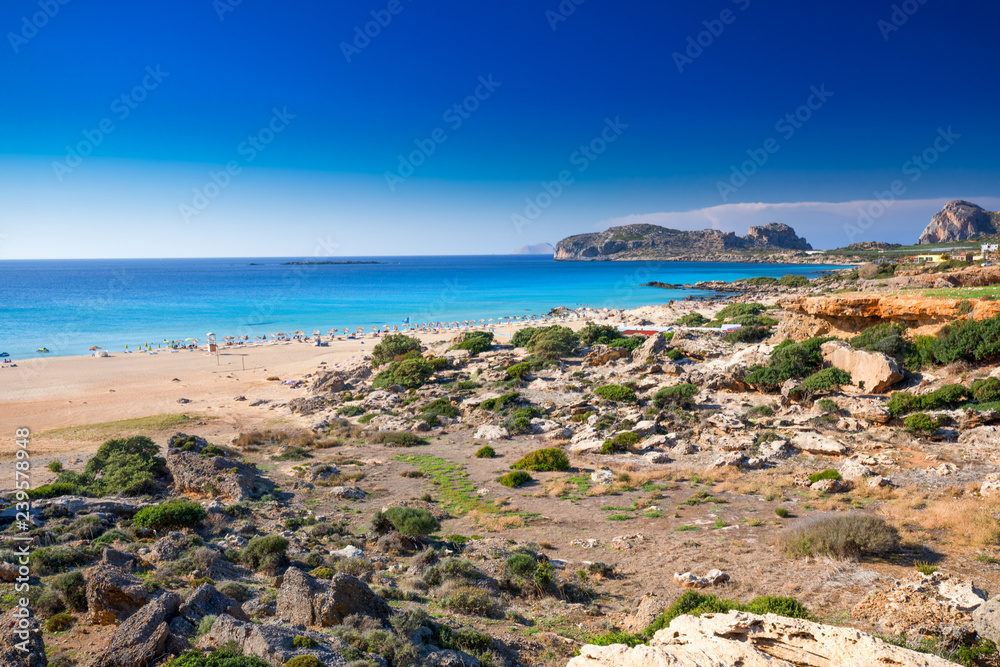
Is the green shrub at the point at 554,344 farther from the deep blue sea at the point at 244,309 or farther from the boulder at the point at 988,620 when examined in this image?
the deep blue sea at the point at 244,309

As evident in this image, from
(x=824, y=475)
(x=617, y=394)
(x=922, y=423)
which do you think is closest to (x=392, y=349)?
(x=617, y=394)

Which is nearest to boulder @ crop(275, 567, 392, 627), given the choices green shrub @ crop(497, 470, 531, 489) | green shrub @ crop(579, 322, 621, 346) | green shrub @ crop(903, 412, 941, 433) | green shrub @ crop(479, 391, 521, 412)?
green shrub @ crop(497, 470, 531, 489)

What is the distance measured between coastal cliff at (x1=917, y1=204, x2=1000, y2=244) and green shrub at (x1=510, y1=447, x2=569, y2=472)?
224m

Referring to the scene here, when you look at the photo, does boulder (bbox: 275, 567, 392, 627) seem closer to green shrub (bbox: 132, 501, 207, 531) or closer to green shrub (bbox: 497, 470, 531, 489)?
green shrub (bbox: 132, 501, 207, 531)

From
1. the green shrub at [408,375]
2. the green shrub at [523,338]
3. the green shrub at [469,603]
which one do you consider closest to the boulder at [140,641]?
the green shrub at [469,603]

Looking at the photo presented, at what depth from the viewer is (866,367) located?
19438 mm

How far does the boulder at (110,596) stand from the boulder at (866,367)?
73.5ft

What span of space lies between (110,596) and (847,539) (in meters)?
11.9

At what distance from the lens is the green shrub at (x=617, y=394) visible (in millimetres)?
24094

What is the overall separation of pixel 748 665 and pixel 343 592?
5.24 meters

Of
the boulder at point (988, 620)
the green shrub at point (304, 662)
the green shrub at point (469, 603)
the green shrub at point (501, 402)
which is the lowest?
the green shrub at point (501, 402)

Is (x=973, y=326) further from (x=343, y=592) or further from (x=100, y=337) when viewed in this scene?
(x=100, y=337)

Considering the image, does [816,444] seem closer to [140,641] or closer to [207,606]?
[207,606]

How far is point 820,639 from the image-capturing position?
501 cm
